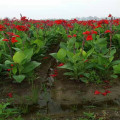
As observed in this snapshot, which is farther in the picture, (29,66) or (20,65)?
(29,66)

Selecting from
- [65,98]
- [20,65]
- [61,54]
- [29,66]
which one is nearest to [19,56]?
[20,65]

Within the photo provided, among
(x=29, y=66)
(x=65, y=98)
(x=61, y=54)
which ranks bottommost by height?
(x=65, y=98)

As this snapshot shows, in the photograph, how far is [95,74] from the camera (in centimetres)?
319

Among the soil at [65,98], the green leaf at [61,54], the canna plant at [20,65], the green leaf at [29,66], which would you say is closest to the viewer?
the soil at [65,98]

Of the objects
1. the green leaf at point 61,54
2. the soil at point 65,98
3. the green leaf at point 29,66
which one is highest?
the green leaf at point 61,54

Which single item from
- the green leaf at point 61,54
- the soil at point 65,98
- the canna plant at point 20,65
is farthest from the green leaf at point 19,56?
the green leaf at point 61,54

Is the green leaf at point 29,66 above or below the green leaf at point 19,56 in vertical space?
below

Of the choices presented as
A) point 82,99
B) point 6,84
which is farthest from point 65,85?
point 6,84

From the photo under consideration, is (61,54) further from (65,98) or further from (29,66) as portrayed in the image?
(65,98)

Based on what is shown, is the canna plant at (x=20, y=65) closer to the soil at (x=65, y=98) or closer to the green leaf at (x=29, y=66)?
the green leaf at (x=29, y=66)

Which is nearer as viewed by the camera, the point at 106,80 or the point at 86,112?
the point at 86,112

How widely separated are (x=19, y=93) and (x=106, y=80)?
5.41 ft

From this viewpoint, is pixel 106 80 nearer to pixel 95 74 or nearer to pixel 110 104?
pixel 95 74

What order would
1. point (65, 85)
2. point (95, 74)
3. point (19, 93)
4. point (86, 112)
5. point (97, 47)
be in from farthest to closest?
point (97, 47) → point (95, 74) → point (65, 85) → point (19, 93) → point (86, 112)
